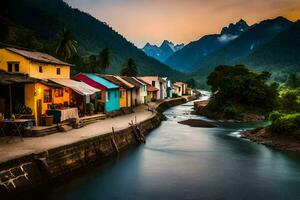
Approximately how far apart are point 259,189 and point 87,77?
3184 cm

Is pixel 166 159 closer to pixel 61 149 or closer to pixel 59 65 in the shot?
pixel 61 149

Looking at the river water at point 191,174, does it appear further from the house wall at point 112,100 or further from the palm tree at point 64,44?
the palm tree at point 64,44

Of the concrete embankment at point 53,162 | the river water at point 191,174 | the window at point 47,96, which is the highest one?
the window at point 47,96

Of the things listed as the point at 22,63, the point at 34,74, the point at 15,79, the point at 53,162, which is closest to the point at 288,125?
the point at 53,162

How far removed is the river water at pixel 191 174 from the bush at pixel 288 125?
3821mm

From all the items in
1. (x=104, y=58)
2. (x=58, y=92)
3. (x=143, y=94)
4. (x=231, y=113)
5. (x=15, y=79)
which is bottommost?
(x=231, y=113)

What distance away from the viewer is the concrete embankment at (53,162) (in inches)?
712

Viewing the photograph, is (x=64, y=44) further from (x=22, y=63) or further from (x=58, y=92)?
(x=22, y=63)

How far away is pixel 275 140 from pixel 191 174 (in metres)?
17.7

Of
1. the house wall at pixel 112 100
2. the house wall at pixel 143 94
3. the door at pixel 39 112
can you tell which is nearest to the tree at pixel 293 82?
the house wall at pixel 143 94

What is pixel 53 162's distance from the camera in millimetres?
21984

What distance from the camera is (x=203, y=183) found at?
24.3m

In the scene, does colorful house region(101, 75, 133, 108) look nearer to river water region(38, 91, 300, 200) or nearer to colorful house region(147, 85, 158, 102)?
river water region(38, 91, 300, 200)

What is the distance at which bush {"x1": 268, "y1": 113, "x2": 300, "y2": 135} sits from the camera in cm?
3855
